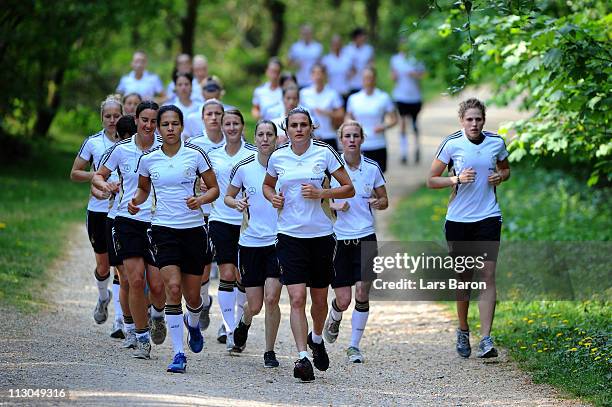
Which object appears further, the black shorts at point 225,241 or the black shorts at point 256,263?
the black shorts at point 225,241

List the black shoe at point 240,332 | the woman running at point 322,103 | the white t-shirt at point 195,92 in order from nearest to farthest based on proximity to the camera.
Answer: the black shoe at point 240,332
the white t-shirt at point 195,92
the woman running at point 322,103

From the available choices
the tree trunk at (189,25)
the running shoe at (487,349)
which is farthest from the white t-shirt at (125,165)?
Result: the tree trunk at (189,25)

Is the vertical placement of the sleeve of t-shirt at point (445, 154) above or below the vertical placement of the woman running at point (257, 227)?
above

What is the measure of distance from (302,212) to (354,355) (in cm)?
192

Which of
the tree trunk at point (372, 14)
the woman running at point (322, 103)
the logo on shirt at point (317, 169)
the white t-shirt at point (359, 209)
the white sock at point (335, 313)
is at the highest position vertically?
the tree trunk at point (372, 14)

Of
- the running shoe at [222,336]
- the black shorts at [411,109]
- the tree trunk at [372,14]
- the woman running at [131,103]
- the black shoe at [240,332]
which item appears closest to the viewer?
the black shoe at [240,332]

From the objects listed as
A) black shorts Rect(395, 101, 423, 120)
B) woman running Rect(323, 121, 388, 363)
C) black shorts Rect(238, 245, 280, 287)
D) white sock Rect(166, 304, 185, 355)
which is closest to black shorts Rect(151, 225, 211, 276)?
white sock Rect(166, 304, 185, 355)

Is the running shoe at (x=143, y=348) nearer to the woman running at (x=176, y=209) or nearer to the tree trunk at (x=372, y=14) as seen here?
the woman running at (x=176, y=209)

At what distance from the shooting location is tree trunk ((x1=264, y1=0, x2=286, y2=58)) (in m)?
34.6

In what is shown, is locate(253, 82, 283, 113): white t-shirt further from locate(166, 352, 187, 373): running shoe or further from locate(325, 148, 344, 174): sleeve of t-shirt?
locate(166, 352, 187, 373): running shoe

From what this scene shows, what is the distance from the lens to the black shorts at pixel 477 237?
1041 centimetres

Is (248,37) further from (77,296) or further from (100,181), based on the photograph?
(100,181)

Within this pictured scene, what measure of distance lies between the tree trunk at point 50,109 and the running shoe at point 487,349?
1304cm

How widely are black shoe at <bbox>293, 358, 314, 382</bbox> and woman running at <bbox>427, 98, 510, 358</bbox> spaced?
192 centimetres
